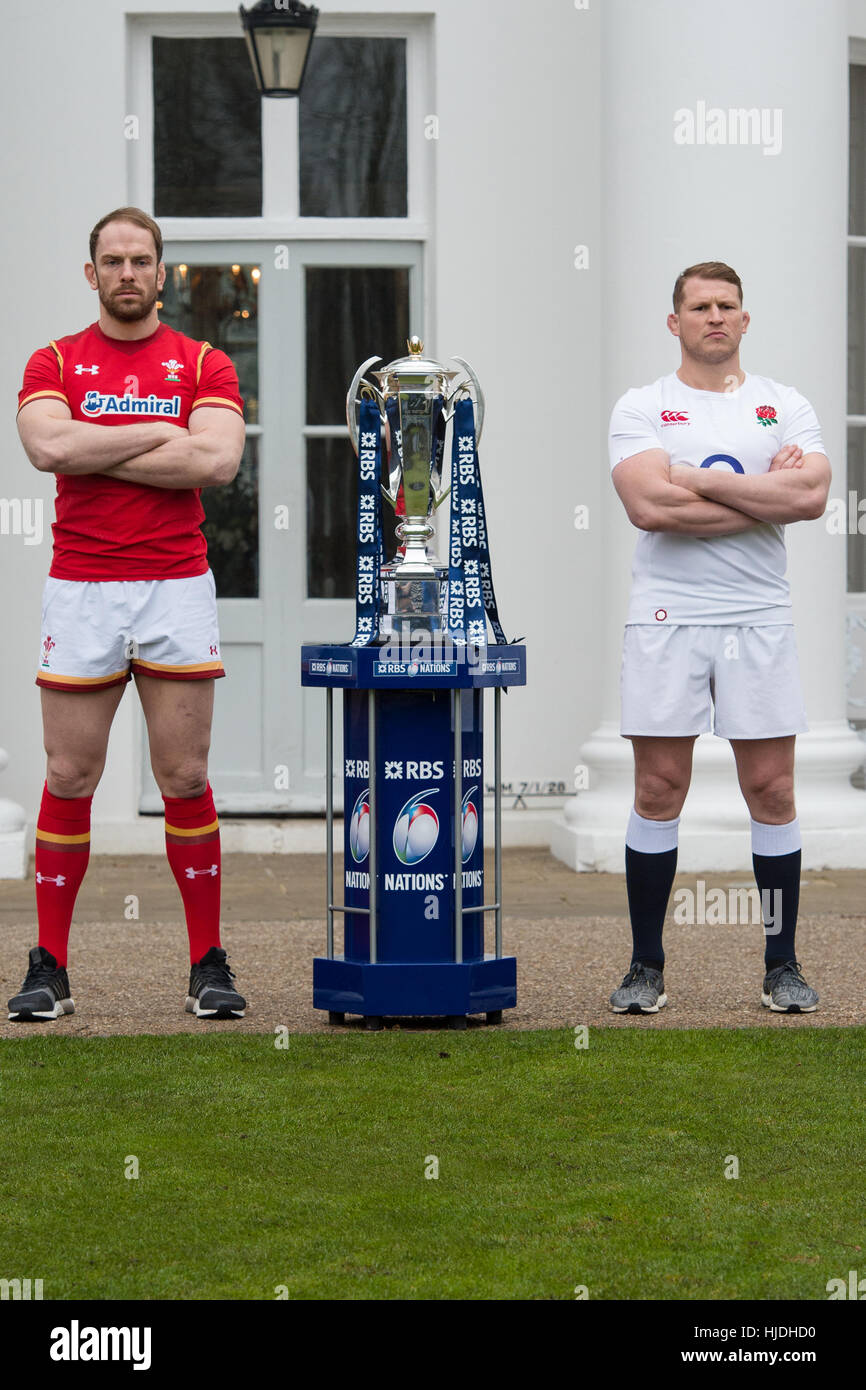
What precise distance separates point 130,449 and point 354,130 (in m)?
4.75

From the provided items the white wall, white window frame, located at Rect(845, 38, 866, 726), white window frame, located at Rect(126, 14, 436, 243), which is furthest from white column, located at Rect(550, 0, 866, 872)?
white window frame, located at Rect(845, 38, 866, 726)

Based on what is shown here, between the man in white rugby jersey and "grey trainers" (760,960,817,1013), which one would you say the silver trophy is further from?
"grey trainers" (760,960,817,1013)

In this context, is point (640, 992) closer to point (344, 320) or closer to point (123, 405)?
point (123, 405)

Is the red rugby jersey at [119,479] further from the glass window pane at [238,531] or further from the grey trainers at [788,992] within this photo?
the glass window pane at [238,531]

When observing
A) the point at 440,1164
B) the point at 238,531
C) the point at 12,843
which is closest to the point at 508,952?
the point at 440,1164

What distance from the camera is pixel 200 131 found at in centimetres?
934

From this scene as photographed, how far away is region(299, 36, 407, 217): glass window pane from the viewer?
30.8 ft

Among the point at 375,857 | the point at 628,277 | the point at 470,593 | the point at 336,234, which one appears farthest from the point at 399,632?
the point at 336,234

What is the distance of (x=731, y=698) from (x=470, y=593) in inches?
29.3

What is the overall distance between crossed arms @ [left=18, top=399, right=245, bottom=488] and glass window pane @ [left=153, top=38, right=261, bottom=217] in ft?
14.4

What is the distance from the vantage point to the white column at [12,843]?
8.45 m

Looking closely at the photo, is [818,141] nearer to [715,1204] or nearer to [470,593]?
[470,593]

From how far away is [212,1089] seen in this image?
14.9ft

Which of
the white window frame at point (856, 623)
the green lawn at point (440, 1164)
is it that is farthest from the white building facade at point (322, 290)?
the green lawn at point (440, 1164)
